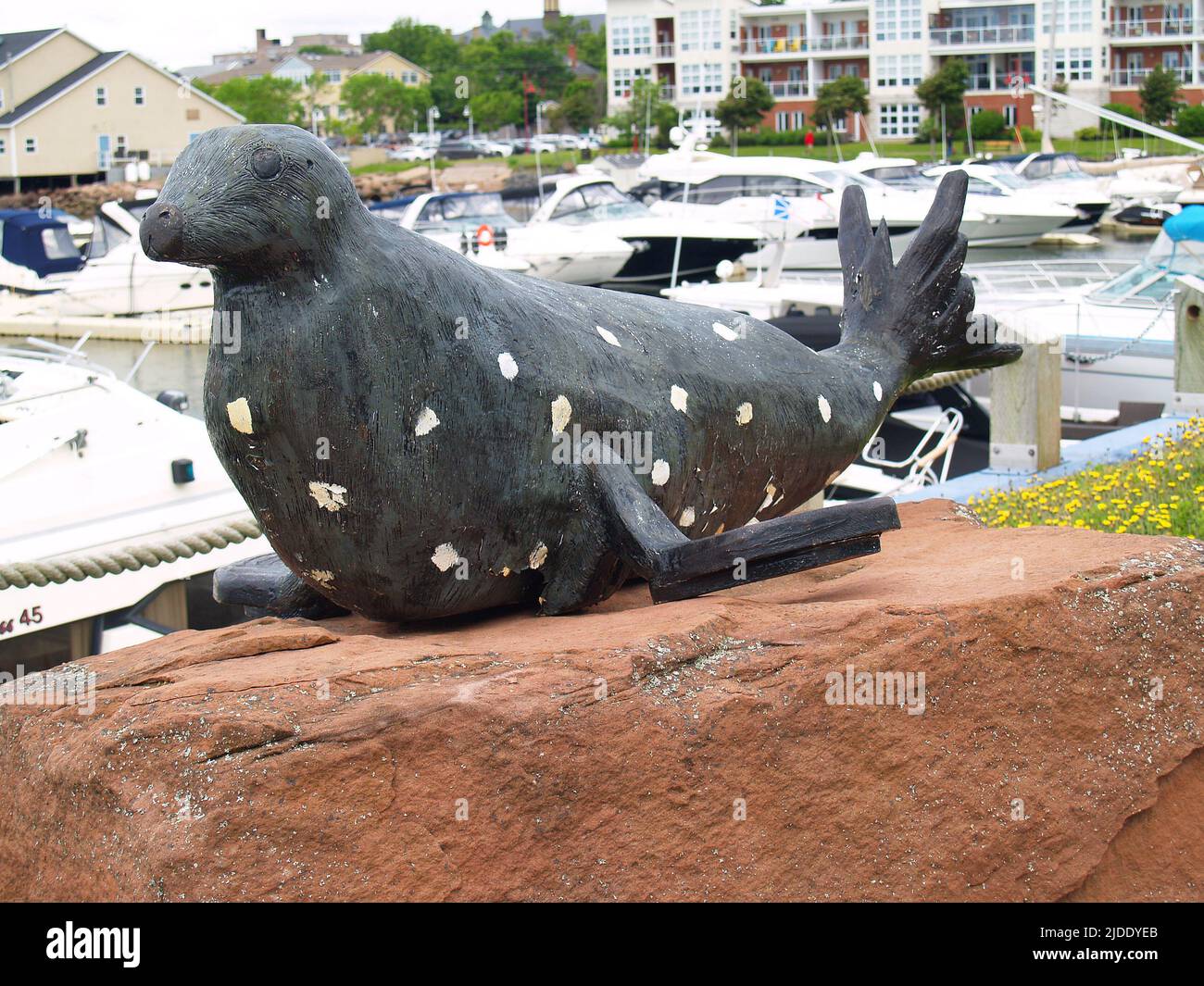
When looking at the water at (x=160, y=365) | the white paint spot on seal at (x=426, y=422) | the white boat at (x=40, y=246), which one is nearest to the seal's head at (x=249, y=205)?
the white paint spot on seal at (x=426, y=422)

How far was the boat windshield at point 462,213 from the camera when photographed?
1051 inches

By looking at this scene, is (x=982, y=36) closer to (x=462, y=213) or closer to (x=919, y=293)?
(x=462, y=213)

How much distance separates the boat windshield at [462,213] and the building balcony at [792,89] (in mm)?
45431

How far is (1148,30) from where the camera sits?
6525cm

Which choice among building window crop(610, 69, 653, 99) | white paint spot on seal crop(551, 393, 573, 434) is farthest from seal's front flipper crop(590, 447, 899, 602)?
building window crop(610, 69, 653, 99)

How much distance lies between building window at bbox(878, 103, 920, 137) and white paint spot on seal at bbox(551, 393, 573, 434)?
65604 millimetres

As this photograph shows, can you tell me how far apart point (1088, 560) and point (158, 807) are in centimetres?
283

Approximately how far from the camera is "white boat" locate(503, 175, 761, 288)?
24.8 m

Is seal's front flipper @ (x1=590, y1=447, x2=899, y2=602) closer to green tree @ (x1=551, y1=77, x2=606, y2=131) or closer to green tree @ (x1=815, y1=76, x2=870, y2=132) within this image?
green tree @ (x1=815, y1=76, x2=870, y2=132)

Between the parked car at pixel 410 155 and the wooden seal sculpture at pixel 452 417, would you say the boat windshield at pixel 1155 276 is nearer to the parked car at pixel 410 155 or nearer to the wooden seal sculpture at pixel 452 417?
the wooden seal sculpture at pixel 452 417

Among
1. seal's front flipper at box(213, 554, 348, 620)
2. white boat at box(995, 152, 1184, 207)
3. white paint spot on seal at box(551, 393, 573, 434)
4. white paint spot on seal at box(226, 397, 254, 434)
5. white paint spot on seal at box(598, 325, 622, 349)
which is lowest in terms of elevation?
seal's front flipper at box(213, 554, 348, 620)

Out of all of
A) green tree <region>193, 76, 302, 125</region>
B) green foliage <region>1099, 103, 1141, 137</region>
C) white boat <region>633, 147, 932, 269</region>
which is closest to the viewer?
white boat <region>633, 147, 932, 269</region>

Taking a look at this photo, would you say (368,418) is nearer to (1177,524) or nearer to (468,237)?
(1177,524)

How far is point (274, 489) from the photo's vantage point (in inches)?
163
